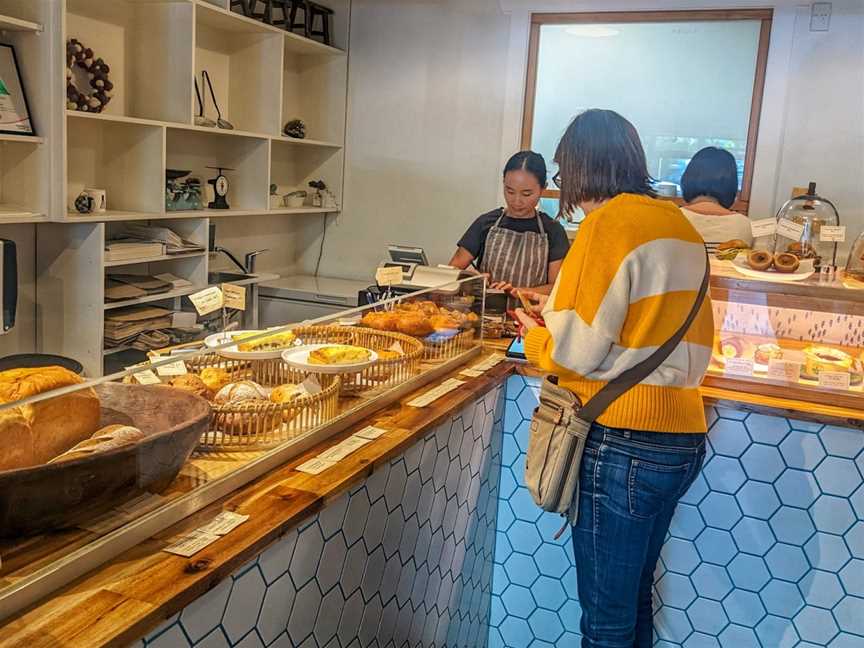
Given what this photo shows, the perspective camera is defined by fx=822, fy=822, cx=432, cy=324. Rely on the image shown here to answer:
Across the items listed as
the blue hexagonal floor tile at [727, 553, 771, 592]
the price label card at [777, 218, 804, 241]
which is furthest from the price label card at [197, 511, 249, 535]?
the price label card at [777, 218, 804, 241]

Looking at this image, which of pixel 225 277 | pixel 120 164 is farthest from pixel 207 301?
pixel 225 277

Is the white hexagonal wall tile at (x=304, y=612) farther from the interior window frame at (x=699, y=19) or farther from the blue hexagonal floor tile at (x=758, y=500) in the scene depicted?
the interior window frame at (x=699, y=19)

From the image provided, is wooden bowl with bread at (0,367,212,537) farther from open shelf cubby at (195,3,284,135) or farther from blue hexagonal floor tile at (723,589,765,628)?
open shelf cubby at (195,3,284,135)

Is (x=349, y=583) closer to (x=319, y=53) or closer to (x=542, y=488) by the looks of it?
(x=542, y=488)

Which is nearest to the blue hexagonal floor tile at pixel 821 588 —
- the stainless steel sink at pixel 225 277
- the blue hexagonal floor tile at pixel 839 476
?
the blue hexagonal floor tile at pixel 839 476

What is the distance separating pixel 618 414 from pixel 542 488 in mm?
234

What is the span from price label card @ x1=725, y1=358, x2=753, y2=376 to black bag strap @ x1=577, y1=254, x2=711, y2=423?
68 centimetres

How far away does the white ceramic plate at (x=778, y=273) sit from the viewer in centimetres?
215

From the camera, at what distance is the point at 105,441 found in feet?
3.49

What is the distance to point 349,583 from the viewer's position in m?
1.58

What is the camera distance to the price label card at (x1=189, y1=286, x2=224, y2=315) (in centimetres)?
158

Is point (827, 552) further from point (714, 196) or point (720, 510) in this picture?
point (714, 196)

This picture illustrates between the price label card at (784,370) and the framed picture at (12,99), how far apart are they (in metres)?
2.65

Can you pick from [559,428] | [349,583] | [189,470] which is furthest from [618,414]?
[189,470]
